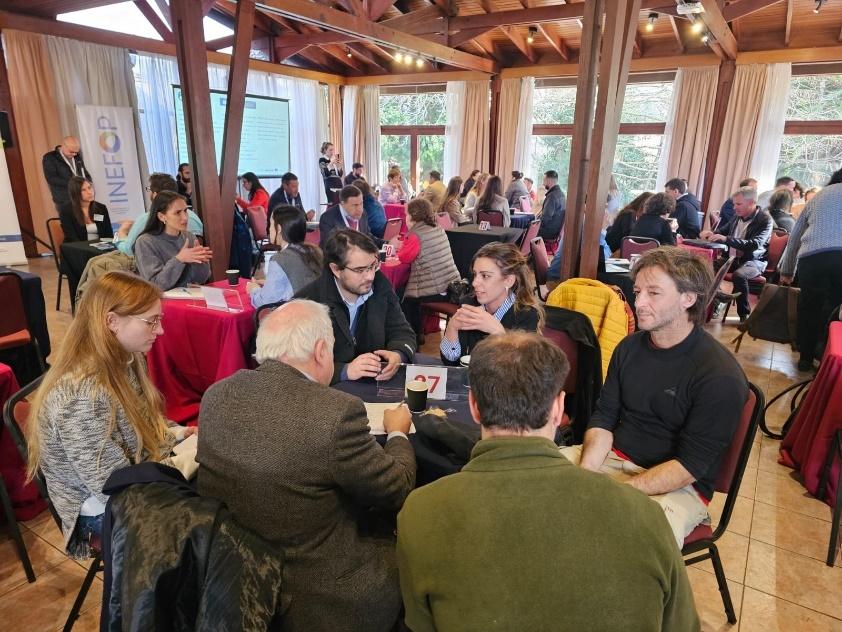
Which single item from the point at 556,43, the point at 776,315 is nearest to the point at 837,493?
the point at 776,315

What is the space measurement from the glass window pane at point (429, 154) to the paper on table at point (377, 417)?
409 inches

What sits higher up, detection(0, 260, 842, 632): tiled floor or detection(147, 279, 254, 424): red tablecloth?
detection(147, 279, 254, 424): red tablecloth

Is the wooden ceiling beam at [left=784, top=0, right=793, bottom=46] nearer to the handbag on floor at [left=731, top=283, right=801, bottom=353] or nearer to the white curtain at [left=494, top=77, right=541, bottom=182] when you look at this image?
the white curtain at [left=494, top=77, right=541, bottom=182]

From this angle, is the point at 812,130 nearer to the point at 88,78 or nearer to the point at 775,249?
the point at 775,249

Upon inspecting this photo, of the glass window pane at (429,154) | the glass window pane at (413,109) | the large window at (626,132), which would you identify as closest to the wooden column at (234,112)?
the large window at (626,132)

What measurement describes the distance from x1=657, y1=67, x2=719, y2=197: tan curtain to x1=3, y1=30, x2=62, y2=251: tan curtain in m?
9.38

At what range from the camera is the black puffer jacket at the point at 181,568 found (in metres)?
0.89

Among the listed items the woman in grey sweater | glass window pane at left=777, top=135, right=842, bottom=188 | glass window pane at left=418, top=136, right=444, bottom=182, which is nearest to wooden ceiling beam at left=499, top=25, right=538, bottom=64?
glass window pane at left=418, top=136, right=444, bottom=182

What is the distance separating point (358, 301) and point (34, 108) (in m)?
7.44

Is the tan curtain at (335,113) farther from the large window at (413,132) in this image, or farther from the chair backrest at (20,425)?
the chair backrest at (20,425)

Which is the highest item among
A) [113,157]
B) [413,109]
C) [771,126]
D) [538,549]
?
[413,109]

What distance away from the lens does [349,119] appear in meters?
12.1

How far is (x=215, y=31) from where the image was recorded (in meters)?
9.36

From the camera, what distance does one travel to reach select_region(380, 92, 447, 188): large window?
37.7 feet
